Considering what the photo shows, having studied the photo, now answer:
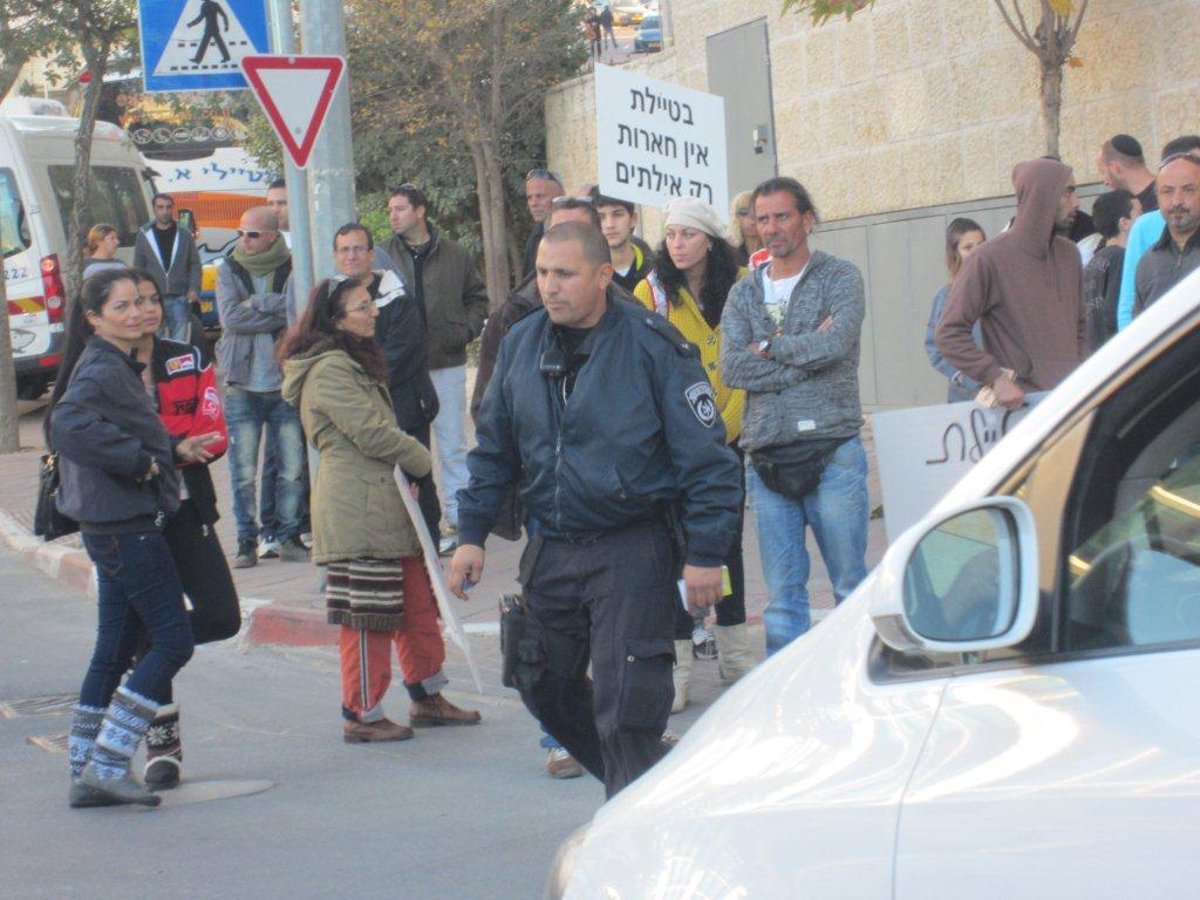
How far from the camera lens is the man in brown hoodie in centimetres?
655

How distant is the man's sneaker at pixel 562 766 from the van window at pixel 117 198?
17778 millimetres

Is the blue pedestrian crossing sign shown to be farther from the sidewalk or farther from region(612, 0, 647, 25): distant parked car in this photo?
region(612, 0, 647, 25): distant parked car

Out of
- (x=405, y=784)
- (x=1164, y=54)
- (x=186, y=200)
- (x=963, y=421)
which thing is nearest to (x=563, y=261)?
(x=963, y=421)

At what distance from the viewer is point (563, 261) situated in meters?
4.89

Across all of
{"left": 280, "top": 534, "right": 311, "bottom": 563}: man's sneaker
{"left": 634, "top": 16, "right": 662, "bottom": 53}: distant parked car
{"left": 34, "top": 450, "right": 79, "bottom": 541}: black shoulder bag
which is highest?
{"left": 634, "top": 16, "right": 662, "bottom": 53}: distant parked car

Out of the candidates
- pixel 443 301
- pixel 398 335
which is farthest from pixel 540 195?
pixel 443 301

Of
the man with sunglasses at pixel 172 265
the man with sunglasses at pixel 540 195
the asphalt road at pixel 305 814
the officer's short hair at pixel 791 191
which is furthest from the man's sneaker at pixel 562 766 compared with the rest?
the man with sunglasses at pixel 172 265

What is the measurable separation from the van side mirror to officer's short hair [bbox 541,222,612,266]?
8.57 ft

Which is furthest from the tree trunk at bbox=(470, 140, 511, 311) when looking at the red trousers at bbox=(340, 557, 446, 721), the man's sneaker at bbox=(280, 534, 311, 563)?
the red trousers at bbox=(340, 557, 446, 721)

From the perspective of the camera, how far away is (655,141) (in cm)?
864

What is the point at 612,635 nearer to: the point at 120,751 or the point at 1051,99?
the point at 120,751

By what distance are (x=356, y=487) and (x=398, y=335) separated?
2.55 m

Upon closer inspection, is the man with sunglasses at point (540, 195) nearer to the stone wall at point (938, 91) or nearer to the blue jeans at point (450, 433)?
the blue jeans at point (450, 433)

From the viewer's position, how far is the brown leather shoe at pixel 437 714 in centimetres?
726
